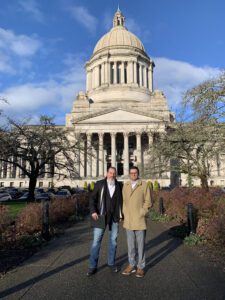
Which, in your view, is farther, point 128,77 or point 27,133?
point 128,77

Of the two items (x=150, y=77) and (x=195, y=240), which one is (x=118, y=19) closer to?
(x=150, y=77)

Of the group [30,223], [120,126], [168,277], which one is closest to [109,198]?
[168,277]

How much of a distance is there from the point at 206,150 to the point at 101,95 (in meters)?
60.9

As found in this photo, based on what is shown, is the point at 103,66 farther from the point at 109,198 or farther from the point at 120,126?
the point at 109,198

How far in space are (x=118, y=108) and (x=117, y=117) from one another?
77.9 inches

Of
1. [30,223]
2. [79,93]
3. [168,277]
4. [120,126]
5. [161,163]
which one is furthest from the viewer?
[79,93]

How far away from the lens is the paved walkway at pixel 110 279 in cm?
520

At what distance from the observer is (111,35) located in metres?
88.9

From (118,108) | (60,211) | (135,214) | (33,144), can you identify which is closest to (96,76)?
(118,108)

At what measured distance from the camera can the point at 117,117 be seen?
65125 millimetres

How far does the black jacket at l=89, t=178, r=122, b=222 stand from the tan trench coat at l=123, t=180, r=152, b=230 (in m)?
0.14

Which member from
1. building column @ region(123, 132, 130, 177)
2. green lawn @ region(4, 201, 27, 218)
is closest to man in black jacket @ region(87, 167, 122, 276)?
green lawn @ region(4, 201, 27, 218)

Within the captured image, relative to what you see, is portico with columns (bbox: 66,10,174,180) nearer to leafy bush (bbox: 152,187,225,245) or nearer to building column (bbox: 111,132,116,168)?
building column (bbox: 111,132,116,168)

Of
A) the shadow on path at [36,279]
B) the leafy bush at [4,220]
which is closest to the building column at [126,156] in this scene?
the leafy bush at [4,220]
